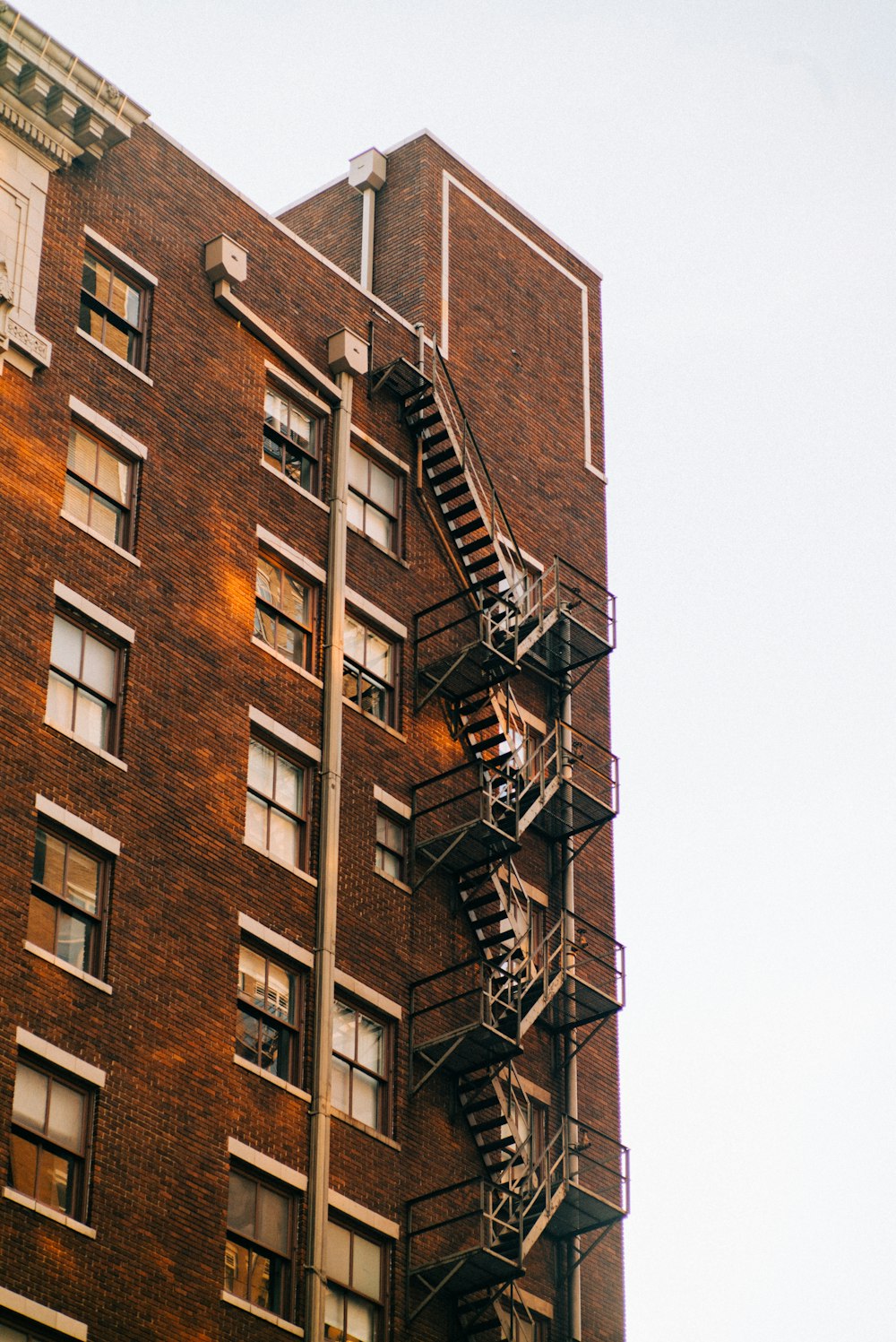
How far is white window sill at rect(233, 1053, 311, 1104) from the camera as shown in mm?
43219

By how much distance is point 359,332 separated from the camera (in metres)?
54.0

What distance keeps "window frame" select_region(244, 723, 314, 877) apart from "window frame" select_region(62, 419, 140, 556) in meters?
4.23

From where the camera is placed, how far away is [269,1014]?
147ft

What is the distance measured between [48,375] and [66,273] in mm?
2478

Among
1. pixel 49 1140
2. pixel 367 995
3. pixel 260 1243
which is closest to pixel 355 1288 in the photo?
pixel 260 1243

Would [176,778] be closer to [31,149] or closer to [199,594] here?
[199,594]

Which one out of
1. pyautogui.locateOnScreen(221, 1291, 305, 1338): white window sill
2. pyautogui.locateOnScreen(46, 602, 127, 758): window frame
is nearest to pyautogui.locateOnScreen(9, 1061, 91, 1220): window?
pyautogui.locateOnScreen(221, 1291, 305, 1338): white window sill

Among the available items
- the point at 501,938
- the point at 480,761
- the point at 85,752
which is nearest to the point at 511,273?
the point at 480,761

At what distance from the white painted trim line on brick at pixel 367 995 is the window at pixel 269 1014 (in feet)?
3.18

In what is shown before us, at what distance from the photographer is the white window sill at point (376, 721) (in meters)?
49.7

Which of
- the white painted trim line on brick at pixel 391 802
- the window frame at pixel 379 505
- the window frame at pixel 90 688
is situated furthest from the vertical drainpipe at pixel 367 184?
the window frame at pixel 90 688

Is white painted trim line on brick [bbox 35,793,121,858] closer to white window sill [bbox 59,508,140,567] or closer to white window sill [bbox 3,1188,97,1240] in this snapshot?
A: white window sill [bbox 59,508,140,567]

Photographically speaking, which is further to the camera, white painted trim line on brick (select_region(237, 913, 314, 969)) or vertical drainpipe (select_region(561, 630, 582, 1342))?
vertical drainpipe (select_region(561, 630, 582, 1342))

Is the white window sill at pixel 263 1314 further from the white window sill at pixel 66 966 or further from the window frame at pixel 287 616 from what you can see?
the window frame at pixel 287 616
